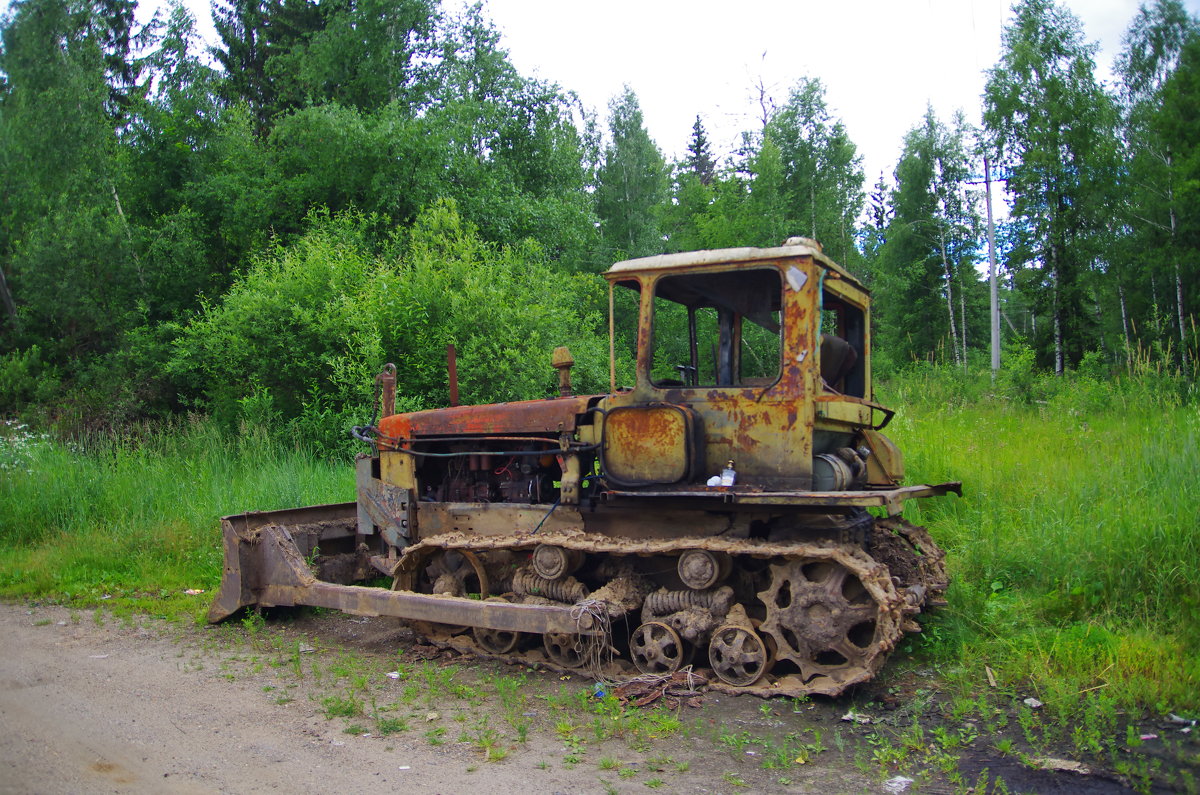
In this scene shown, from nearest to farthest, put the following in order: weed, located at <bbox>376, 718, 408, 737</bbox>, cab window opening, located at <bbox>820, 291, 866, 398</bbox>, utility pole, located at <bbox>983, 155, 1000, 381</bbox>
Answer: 1. weed, located at <bbox>376, 718, 408, 737</bbox>
2. cab window opening, located at <bbox>820, 291, 866, 398</bbox>
3. utility pole, located at <bbox>983, 155, 1000, 381</bbox>

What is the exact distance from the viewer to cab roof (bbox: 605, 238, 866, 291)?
4855 millimetres

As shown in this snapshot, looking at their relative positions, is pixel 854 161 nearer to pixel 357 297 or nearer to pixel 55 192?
pixel 357 297

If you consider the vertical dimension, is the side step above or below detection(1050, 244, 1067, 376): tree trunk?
below

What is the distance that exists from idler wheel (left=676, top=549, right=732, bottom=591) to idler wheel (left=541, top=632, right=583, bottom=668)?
0.79 m

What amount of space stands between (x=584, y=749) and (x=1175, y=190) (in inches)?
792

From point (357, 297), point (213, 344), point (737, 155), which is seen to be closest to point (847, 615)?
point (357, 297)

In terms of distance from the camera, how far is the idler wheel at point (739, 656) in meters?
4.72

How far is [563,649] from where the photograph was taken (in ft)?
17.5

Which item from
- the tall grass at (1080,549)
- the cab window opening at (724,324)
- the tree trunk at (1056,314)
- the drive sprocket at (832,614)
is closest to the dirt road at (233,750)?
the drive sprocket at (832,614)

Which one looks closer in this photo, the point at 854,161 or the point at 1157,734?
the point at 1157,734

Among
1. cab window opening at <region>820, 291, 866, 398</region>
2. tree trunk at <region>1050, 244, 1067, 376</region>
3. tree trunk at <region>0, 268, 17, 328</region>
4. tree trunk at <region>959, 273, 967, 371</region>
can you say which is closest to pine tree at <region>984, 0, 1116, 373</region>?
tree trunk at <region>1050, 244, 1067, 376</region>

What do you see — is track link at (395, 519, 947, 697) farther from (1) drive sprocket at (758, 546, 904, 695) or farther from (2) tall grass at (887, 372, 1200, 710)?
(2) tall grass at (887, 372, 1200, 710)

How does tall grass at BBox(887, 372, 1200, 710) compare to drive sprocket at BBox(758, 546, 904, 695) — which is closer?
drive sprocket at BBox(758, 546, 904, 695)

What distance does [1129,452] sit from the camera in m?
7.33
